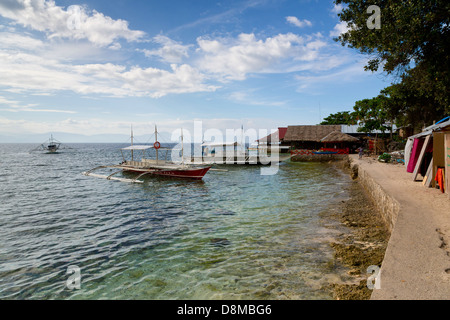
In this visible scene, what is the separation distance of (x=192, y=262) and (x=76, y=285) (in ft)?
10.5

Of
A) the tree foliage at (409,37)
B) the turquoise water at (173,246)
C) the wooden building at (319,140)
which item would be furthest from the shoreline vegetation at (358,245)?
the wooden building at (319,140)

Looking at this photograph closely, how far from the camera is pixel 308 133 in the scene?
4322cm

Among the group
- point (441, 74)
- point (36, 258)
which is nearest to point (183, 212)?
point (36, 258)

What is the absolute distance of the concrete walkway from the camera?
4.16 meters

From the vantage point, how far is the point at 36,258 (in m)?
8.94

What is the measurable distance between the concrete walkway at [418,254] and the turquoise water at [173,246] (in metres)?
1.60

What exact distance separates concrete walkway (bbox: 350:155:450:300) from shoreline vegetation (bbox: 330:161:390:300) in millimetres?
944

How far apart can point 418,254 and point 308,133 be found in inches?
1561

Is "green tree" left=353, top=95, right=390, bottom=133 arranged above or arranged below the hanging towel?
above

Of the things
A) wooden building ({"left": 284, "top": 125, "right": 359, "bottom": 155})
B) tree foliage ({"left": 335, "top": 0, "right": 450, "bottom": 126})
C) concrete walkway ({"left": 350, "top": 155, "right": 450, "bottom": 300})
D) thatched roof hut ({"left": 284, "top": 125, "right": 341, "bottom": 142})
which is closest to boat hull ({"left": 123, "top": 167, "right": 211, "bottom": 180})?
tree foliage ({"left": 335, "top": 0, "right": 450, "bottom": 126})

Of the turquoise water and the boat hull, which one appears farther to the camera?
the boat hull

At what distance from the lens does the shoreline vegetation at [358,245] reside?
5680 mm

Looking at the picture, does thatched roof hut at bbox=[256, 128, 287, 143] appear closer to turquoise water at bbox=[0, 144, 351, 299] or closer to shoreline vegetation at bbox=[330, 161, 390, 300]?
turquoise water at bbox=[0, 144, 351, 299]
